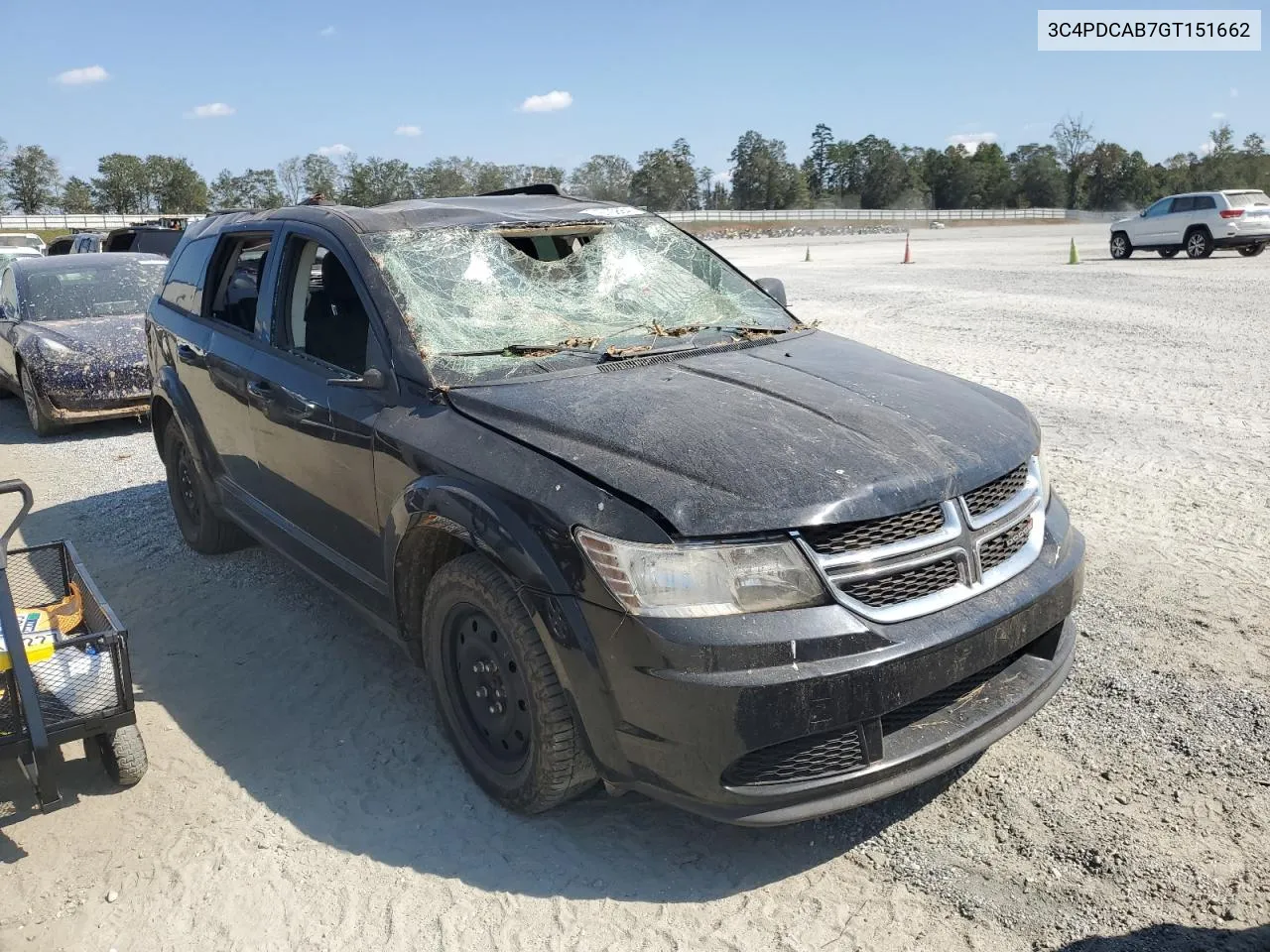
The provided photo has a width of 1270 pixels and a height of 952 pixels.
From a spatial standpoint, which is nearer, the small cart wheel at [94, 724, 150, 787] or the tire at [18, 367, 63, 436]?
the small cart wheel at [94, 724, 150, 787]

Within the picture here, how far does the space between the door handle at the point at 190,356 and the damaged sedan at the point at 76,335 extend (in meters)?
4.06

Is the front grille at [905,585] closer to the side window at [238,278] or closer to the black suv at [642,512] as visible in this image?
the black suv at [642,512]

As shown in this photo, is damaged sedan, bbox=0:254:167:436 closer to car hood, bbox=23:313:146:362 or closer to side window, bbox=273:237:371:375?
car hood, bbox=23:313:146:362

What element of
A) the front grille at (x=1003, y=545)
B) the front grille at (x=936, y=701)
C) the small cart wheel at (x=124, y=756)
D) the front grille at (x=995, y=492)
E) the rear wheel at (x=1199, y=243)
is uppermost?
the front grille at (x=995, y=492)

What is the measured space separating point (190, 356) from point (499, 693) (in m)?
3.06

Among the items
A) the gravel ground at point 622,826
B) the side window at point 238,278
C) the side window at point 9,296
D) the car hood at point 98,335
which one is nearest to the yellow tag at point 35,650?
the gravel ground at point 622,826

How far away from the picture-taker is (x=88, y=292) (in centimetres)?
1032

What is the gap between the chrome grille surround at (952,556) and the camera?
266cm

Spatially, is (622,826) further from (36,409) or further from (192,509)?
(36,409)

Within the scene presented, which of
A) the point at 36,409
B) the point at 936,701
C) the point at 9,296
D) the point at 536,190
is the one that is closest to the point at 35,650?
the point at 936,701

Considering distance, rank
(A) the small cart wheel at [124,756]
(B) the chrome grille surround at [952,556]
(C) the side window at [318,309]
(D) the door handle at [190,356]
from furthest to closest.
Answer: (D) the door handle at [190,356]
(C) the side window at [318,309]
(A) the small cart wheel at [124,756]
(B) the chrome grille surround at [952,556]

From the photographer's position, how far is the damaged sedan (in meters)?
9.14

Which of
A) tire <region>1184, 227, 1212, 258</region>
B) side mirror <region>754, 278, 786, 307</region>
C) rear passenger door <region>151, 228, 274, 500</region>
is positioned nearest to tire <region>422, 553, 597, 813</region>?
rear passenger door <region>151, 228, 274, 500</region>

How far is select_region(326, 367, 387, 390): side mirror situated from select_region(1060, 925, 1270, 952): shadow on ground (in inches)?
107
